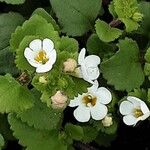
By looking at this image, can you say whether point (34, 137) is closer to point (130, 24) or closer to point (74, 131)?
point (74, 131)

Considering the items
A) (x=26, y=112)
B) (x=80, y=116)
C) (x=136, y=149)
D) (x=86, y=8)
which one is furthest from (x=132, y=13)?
(x=136, y=149)

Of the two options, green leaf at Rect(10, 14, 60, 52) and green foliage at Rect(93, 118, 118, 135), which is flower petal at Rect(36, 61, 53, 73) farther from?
green foliage at Rect(93, 118, 118, 135)

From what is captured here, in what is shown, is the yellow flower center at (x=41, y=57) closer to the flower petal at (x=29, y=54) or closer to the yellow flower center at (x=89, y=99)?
the flower petal at (x=29, y=54)

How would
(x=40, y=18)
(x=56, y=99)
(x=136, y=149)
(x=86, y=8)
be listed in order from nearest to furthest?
1. (x=56, y=99)
2. (x=40, y=18)
3. (x=86, y=8)
4. (x=136, y=149)

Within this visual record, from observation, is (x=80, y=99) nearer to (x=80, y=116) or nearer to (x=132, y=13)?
(x=80, y=116)

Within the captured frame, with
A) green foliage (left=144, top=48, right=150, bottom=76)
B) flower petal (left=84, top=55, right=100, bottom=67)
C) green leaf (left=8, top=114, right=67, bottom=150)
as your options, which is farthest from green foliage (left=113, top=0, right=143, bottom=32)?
green leaf (left=8, top=114, right=67, bottom=150)

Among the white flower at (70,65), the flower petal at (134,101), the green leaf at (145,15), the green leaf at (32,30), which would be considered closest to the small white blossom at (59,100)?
the white flower at (70,65)
